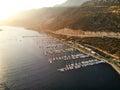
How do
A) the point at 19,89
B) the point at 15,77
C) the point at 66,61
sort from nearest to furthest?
the point at 19,89 < the point at 15,77 < the point at 66,61

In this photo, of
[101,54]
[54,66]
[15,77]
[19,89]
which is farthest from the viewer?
[101,54]

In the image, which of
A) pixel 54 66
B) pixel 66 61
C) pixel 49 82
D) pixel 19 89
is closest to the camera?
pixel 19 89

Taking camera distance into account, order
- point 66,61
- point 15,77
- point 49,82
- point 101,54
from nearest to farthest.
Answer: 1. point 49,82
2. point 15,77
3. point 66,61
4. point 101,54

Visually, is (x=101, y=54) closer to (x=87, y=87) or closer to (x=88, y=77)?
(x=88, y=77)

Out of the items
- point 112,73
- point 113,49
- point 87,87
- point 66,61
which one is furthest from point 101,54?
point 87,87

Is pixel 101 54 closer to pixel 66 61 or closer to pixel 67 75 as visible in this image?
pixel 66 61

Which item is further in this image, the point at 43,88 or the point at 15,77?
the point at 15,77

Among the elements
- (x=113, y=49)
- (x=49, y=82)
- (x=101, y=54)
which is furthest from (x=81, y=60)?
(x=49, y=82)

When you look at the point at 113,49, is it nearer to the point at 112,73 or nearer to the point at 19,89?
the point at 112,73

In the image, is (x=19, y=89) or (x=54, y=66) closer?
Result: (x=19, y=89)
